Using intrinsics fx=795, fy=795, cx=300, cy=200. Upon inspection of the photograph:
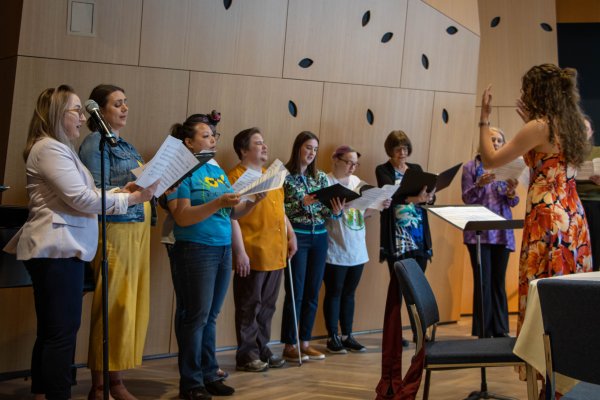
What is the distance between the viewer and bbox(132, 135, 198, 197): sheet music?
345cm

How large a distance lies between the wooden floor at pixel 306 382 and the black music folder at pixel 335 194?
111 cm

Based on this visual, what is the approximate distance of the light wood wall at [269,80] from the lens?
15.2 feet

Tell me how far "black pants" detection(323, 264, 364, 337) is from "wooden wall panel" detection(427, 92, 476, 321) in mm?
1268

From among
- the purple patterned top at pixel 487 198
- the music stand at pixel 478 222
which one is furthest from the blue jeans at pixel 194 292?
the purple patterned top at pixel 487 198

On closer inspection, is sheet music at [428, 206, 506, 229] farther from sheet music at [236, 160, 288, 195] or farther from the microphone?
the microphone

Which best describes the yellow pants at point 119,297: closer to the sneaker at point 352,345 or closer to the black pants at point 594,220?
the sneaker at point 352,345

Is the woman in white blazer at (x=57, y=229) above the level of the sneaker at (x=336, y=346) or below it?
above

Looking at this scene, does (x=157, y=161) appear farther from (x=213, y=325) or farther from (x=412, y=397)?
(x=412, y=397)

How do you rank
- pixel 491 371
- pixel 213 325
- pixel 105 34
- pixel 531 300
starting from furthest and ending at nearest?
pixel 491 371
pixel 105 34
pixel 213 325
pixel 531 300

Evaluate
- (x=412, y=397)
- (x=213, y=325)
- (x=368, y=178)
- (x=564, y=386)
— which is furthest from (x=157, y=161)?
(x=368, y=178)

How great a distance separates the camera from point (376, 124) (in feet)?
21.2

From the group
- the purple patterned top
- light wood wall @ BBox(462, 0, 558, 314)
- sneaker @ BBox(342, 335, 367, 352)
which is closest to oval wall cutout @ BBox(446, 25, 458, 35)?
light wood wall @ BBox(462, 0, 558, 314)

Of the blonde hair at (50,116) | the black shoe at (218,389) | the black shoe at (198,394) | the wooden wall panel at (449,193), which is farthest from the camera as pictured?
the wooden wall panel at (449,193)

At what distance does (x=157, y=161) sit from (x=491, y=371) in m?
2.91
